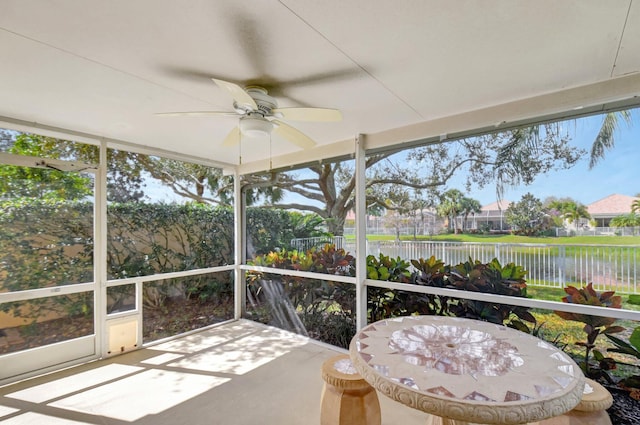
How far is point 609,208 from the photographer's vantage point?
2070mm

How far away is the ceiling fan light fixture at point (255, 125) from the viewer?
193cm

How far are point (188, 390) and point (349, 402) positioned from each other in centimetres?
154

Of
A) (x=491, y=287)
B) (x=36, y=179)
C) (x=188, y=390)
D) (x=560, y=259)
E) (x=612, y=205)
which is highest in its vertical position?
(x=36, y=179)

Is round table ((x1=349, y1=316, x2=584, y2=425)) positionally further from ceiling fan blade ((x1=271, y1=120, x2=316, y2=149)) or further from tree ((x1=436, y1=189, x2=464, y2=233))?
ceiling fan blade ((x1=271, y1=120, x2=316, y2=149))

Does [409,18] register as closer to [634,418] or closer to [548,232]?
[548,232]

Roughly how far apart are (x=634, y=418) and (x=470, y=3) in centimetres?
287

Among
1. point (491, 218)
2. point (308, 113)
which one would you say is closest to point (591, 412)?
point (491, 218)

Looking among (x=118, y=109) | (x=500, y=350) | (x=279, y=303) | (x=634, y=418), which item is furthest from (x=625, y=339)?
A: (x=118, y=109)

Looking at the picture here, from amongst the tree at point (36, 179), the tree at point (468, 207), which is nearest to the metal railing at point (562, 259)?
the tree at point (468, 207)

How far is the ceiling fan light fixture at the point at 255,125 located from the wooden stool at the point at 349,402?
173 cm

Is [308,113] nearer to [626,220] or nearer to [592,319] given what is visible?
[626,220]

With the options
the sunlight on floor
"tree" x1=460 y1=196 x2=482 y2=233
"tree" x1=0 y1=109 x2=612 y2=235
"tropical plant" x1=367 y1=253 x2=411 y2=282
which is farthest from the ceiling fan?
the sunlight on floor

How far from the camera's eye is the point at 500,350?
150 centimetres

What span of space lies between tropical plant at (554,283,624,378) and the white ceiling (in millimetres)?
1413
